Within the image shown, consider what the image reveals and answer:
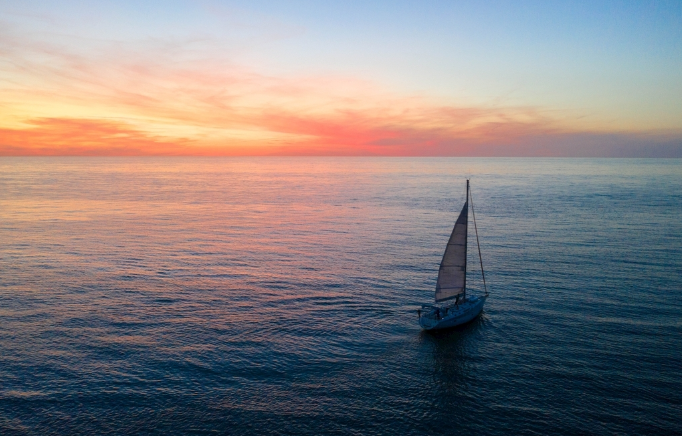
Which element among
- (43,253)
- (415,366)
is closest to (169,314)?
(415,366)

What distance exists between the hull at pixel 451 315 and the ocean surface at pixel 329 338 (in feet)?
4.05

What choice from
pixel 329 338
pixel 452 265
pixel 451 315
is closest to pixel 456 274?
pixel 452 265

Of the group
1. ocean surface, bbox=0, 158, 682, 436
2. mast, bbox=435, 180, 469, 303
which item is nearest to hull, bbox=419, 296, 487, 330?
ocean surface, bbox=0, 158, 682, 436

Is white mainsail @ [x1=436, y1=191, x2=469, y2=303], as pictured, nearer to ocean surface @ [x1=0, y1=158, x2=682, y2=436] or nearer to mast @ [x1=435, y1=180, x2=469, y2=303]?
mast @ [x1=435, y1=180, x2=469, y2=303]

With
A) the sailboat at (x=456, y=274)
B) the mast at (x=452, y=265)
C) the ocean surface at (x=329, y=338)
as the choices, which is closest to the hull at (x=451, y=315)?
the sailboat at (x=456, y=274)

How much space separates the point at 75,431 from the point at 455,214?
128m

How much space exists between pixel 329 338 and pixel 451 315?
16.0 meters

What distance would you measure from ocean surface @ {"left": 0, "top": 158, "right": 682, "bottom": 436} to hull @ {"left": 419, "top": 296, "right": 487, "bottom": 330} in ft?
4.05

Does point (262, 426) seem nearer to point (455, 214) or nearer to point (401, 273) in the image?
point (401, 273)

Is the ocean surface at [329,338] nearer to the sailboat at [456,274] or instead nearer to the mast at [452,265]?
the sailboat at [456,274]

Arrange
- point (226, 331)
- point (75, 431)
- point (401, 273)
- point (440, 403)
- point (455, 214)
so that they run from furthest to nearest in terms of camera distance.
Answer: point (455, 214)
point (401, 273)
point (226, 331)
point (440, 403)
point (75, 431)

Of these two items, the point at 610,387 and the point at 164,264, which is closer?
the point at 610,387

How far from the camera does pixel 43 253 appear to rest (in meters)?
92.9

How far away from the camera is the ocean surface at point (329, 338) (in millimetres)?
41812
